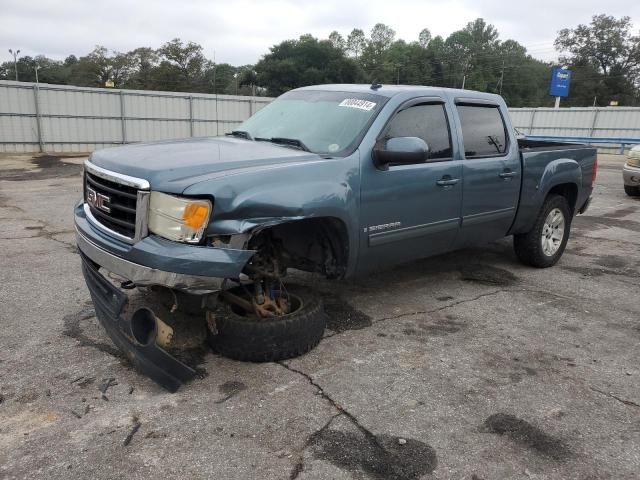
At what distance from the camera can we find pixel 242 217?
122 inches

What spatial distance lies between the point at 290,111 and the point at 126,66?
78.6m

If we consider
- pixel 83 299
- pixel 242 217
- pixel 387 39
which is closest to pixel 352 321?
pixel 242 217

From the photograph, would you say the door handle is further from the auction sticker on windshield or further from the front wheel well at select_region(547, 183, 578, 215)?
the front wheel well at select_region(547, 183, 578, 215)

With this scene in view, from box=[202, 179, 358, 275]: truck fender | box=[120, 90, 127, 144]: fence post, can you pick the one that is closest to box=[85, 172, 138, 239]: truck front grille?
box=[202, 179, 358, 275]: truck fender

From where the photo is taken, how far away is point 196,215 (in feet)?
9.83

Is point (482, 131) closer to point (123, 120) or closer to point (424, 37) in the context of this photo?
point (123, 120)

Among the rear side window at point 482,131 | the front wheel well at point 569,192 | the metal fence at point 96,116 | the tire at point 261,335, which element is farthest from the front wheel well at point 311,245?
the metal fence at point 96,116

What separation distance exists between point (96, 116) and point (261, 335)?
1995 cm

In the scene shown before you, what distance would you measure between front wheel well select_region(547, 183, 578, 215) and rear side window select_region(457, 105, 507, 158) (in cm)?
130

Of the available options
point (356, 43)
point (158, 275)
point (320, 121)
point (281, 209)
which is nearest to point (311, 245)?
point (281, 209)

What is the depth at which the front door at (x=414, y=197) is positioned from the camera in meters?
3.88

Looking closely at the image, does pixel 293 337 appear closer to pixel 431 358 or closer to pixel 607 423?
pixel 431 358

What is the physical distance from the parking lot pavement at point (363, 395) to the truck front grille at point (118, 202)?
0.90 m

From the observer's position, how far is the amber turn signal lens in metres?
2.98
